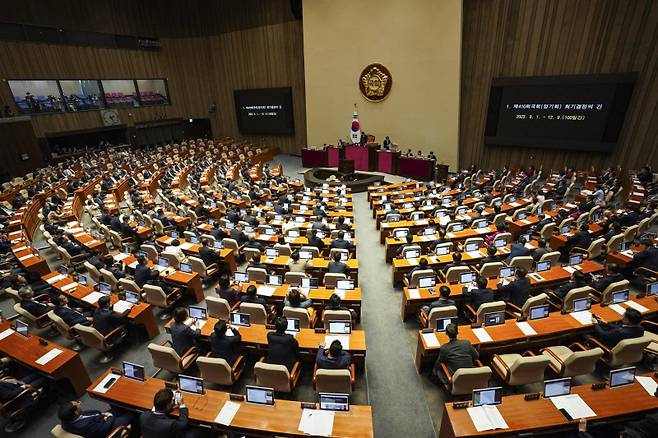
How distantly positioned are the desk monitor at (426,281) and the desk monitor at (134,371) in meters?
5.25

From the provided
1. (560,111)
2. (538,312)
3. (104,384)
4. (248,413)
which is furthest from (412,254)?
(560,111)

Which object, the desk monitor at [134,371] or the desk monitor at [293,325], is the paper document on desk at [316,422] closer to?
the desk monitor at [293,325]

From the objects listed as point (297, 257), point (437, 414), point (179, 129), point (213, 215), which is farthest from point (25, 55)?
point (437, 414)

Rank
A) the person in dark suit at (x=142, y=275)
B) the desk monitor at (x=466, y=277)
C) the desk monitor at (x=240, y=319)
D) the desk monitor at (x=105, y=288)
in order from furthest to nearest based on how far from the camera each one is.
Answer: the person in dark suit at (x=142, y=275) → the desk monitor at (x=105, y=288) → the desk monitor at (x=466, y=277) → the desk monitor at (x=240, y=319)

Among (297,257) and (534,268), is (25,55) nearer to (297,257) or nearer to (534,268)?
(297,257)

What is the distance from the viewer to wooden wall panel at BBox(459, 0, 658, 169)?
1440 centimetres

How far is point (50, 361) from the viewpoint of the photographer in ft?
18.2

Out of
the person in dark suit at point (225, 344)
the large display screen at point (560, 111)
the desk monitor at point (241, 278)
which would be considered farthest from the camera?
the large display screen at point (560, 111)

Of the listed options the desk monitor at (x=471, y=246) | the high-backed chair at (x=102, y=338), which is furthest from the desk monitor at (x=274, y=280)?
the desk monitor at (x=471, y=246)

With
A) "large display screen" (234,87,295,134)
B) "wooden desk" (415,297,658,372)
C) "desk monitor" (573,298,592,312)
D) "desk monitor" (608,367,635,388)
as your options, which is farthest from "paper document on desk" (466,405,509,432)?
"large display screen" (234,87,295,134)

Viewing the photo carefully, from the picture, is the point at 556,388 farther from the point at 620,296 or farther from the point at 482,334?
the point at 620,296

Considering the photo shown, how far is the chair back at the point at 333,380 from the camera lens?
15.3 feet

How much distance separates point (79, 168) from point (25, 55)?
298 inches

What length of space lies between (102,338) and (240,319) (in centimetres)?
251
